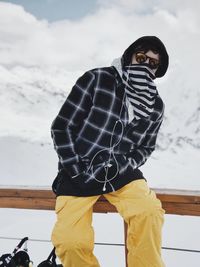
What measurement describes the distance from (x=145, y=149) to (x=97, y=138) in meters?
0.26

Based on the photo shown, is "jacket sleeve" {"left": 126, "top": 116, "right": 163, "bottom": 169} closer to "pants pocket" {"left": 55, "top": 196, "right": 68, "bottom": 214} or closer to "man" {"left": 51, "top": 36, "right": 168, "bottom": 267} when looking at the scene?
"man" {"left": 51, "top": 36, "right": 168, "bottom": 267}

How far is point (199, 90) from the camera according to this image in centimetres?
631

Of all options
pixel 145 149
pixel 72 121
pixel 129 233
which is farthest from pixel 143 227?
pixel 72 121

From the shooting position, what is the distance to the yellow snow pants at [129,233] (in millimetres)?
1288

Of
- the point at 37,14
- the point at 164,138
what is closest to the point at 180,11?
the point at 37,14

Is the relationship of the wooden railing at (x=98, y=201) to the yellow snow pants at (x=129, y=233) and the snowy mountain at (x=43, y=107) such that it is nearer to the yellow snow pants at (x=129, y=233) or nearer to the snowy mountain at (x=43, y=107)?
the yellow snow pants at (x=129, y=233)

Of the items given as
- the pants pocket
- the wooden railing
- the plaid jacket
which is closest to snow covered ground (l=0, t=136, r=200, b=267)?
the wooden railing

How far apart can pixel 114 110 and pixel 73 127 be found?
0.20 meters

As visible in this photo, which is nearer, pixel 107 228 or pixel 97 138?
pixel 97 138

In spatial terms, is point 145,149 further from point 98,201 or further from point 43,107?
point 43,107

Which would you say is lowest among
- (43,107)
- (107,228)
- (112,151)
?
(107,228)

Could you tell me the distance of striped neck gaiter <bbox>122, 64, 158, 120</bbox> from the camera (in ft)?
4.96

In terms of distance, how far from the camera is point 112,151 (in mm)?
1460

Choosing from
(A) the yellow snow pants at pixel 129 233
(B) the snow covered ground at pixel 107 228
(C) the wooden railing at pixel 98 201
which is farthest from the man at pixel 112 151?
(B) the snow covered ground at pixel 107 228
